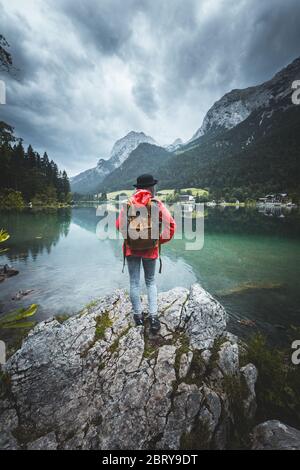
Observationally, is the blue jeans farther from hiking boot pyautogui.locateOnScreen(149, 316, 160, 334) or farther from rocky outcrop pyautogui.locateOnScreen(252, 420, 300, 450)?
rocky outcrop pyautogui.locateOnScreen(252, 420, 300, 450)

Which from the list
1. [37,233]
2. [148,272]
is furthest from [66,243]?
[148,272]

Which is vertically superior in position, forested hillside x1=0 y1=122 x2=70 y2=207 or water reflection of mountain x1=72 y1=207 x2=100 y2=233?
forested hillside x1=0 y1=122 x2=70 y2=207

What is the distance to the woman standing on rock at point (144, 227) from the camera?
5199mm

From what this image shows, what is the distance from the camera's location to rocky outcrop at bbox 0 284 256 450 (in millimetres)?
4320

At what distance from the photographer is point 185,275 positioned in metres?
19.5

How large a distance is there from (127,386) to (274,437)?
3116mm

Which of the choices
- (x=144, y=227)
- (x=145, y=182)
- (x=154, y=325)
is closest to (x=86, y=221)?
(x=154, y=325)

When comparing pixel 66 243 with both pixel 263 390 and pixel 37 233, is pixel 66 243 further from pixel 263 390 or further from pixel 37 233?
pixel 263 390

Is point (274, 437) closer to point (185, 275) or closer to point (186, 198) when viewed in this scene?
point (185, 275)

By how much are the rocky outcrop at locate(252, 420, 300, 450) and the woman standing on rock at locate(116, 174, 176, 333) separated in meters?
3.66

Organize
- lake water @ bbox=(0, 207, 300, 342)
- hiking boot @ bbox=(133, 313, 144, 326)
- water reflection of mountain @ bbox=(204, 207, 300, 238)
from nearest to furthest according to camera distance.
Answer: hiking boot @ bbox=(133, 313, 144, 326), lake water @ bbox=(0, 207, 300, 342), water reflection of mountain @ bbox=(204, 207, 300, 238)

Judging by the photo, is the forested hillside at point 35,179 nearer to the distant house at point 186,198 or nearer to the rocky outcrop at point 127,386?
the rocky outcrop at point 127,386

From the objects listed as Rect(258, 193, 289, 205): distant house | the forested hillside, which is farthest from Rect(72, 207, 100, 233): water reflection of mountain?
Rect(258, 193, 289, 205): distant house
